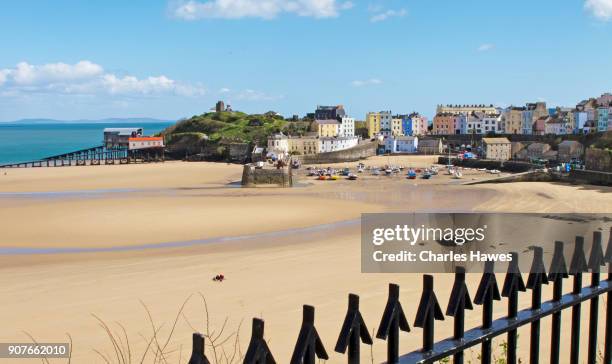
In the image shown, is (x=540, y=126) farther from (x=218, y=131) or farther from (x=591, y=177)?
(x=218, y=131)

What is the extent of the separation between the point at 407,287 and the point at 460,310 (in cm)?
1163

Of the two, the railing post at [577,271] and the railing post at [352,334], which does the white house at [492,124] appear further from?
the railing post at [352,334]

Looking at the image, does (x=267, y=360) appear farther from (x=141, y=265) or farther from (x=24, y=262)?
(x=24, y=262)

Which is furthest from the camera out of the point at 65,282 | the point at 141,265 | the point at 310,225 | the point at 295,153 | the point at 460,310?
the point at 295,153

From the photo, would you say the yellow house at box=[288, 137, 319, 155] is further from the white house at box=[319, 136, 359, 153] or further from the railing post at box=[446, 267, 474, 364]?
the railing post at box=[446, 267, 474, 364]

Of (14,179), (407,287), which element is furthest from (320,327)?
(14,179)

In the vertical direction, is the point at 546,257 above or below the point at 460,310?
below

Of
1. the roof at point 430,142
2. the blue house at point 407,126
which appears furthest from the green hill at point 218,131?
the roof at point 430,142

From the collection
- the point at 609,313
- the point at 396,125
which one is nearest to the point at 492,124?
the point at 396,125

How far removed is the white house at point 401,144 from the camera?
8312 centimetres

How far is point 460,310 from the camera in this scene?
234cm

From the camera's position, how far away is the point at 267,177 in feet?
160

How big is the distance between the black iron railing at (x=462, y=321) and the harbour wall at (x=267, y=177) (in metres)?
45.7

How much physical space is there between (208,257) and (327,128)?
7342cm
